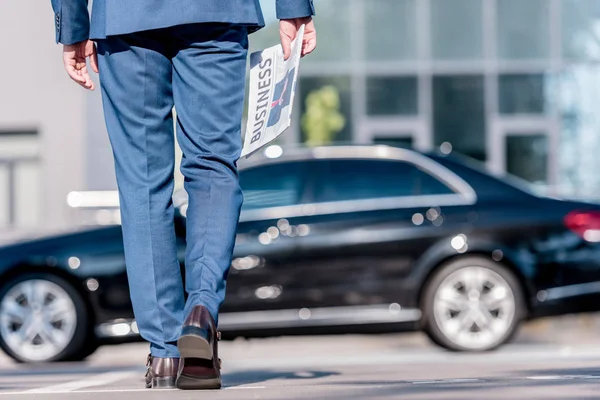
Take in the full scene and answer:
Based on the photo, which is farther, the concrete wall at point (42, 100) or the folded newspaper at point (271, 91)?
the concrete wall at point (42, 100)

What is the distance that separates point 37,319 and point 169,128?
516 centimetres

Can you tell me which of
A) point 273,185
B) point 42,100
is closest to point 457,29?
point 42,100

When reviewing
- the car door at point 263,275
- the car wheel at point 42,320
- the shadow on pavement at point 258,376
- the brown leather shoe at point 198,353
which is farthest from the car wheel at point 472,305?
the brown leather shoe at point 198,353

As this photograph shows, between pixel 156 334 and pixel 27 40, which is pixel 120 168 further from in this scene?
pixel 27 40

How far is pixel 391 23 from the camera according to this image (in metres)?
22.8

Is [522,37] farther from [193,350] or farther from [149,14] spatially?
[193,350]

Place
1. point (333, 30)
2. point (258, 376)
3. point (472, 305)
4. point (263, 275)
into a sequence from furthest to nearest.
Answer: point (333, 30)
point (472, 305)
point (263, 275)
point (258, 376)

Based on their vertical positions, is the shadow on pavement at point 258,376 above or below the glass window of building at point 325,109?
below

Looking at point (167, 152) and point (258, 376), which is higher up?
point (167, 152)

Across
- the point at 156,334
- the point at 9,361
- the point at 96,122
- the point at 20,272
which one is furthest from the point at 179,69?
the point at 96,122

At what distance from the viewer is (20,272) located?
9.14 metres

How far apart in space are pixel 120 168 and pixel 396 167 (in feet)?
17.3

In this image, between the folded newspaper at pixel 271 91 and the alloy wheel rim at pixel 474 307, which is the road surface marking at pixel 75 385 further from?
the alloy wheel rim at pixel 474 307

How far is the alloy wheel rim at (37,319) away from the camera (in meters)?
8.91
